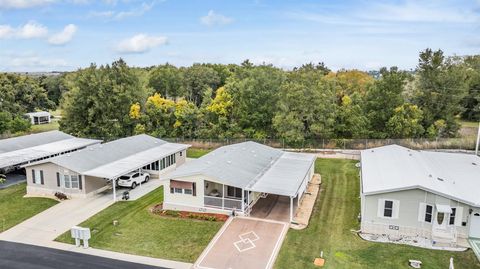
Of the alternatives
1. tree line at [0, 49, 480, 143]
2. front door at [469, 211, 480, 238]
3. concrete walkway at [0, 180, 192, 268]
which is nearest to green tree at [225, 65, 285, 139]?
tree line at [0, 49, 480, 143]

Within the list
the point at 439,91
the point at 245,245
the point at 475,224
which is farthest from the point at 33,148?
the point at 439,91

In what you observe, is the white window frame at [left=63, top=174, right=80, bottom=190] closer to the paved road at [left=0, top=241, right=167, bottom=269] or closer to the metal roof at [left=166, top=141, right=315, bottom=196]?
the metal roof at [left=166, top=141, right=315, bottom=196]

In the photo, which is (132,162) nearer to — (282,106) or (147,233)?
(147,233)

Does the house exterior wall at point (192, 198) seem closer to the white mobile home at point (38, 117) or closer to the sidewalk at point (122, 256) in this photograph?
the sidewalk at point (122, 256)

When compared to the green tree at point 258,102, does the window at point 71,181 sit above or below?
below

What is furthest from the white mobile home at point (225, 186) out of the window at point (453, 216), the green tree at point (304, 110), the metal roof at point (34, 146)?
the metal roof at point (34, 146)
